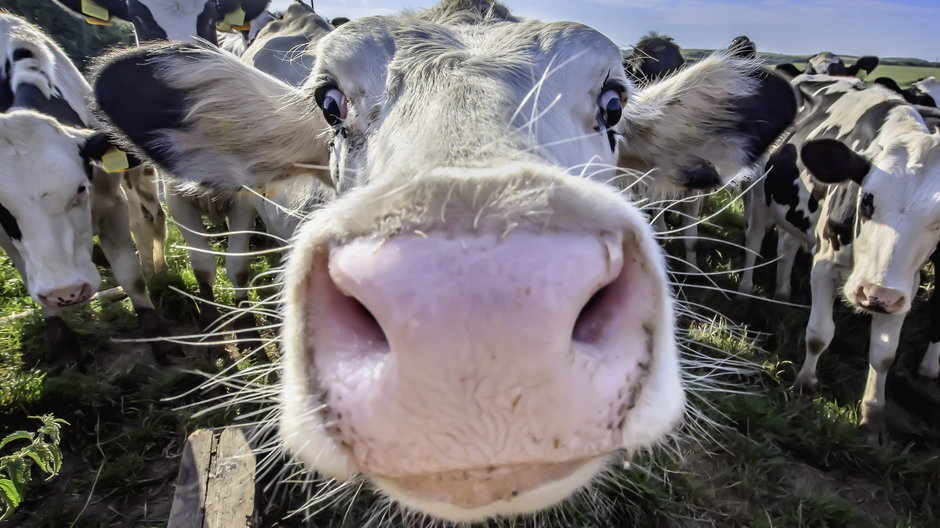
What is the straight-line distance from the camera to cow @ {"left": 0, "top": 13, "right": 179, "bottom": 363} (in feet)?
10.4

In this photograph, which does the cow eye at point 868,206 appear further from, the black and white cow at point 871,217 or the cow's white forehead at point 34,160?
the cow's white forehead at point 34,160

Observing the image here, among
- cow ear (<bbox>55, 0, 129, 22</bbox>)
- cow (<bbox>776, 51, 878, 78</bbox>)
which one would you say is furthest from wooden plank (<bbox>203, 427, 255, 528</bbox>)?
cow (<bbox>776, 51, 878, 78</bbox>)

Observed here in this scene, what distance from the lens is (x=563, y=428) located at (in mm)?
Result: 934

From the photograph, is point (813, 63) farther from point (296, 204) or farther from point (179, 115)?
point (179, 115)

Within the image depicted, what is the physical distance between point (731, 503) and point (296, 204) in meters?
3.10

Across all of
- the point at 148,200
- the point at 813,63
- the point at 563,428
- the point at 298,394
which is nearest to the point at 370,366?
the point at 298,394

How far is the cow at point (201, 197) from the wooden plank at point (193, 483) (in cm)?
189

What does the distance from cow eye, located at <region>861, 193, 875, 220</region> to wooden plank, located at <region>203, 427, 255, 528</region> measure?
3.67 metres

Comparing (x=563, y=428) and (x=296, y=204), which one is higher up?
(x=563, y=428)

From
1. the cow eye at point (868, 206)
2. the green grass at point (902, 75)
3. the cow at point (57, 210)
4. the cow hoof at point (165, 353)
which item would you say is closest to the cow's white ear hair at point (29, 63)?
the cow at point (57, 210)

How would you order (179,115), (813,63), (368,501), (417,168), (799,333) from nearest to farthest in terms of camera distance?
(417,168), (179,115), (368,501), (799,333), (813,63)

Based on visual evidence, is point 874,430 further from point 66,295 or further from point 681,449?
point 66,295

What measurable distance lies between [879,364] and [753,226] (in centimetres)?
245

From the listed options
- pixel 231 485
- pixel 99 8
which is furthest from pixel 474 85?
pixel 99 8
